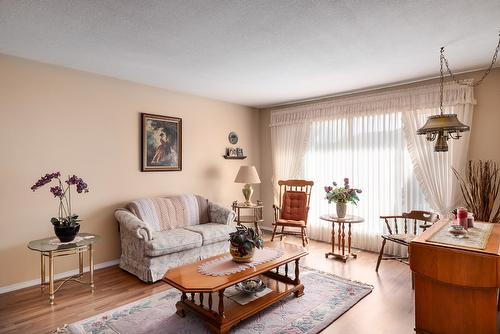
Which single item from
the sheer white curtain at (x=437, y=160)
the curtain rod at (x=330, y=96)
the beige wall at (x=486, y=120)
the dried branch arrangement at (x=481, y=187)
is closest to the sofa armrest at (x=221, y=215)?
the curtain rod at (x=330, y=96)

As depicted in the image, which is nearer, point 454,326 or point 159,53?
point 454,326

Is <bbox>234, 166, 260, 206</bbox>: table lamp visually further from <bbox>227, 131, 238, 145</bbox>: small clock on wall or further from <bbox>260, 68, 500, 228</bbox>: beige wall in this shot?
<bbox>260, 68, 500, 228</bbox>: beige wall

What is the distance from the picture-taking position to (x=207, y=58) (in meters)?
3.22

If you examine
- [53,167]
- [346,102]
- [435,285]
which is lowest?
[435,285]

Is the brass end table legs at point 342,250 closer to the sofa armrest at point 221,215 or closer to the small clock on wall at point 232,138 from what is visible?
the sofa armrest at point 221,215

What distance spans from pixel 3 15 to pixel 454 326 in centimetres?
418

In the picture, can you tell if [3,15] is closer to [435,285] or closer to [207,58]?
[207,58]

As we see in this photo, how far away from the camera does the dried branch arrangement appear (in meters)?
3.41

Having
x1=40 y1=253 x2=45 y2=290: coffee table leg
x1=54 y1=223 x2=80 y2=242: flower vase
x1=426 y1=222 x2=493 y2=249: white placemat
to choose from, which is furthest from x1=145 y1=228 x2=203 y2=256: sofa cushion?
x1=426 y1=222 x2=493 y2=249: white placemat

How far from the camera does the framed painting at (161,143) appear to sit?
4266 mm

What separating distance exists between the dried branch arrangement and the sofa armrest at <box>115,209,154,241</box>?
3854mm

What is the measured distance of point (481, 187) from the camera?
3.49 m

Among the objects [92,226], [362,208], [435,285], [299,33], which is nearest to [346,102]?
[362,208]

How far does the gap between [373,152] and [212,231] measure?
107 inches
